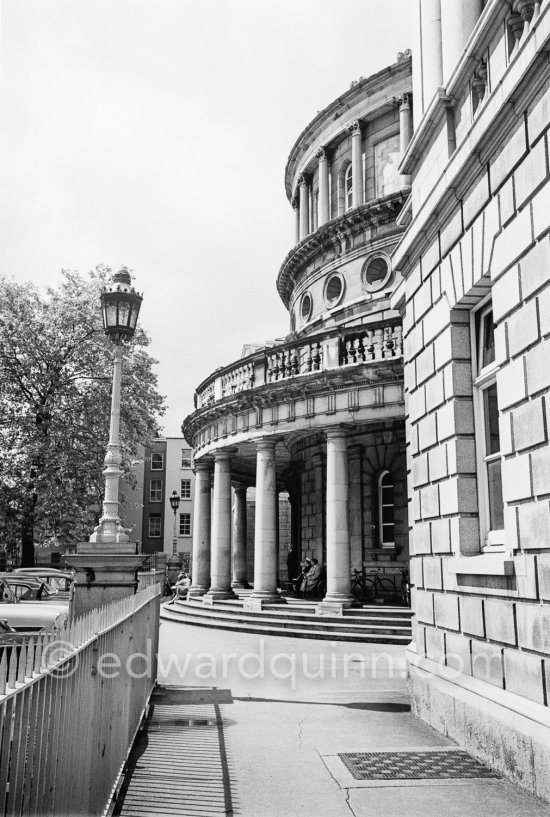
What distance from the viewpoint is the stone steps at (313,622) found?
56.8ft

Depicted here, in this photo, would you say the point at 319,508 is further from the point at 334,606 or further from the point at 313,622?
the point at 313,622

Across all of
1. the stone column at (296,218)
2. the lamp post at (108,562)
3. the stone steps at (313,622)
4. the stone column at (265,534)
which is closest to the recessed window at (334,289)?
the stone column at (296,218)

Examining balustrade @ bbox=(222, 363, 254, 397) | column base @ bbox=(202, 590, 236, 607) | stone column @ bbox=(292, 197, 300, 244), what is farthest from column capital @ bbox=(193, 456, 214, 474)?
stone column @ bbox=(292, 197, 300, 244)

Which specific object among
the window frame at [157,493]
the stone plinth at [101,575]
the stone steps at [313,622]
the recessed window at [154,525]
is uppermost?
the window frame at [157,493]

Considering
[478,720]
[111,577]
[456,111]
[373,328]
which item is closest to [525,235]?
[456,111]

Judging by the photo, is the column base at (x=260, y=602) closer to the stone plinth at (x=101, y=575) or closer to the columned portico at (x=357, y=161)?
the stone plinth at (x=101, y=575)

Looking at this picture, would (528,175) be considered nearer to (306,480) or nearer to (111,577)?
(111,577)

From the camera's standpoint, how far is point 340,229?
26906mm

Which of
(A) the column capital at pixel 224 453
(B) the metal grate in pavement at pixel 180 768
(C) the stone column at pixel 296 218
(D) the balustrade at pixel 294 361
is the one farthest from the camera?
(C) the stone column at pixel 296 218

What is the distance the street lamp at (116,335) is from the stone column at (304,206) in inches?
793

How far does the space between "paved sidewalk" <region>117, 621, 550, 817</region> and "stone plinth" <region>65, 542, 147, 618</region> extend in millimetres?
1750

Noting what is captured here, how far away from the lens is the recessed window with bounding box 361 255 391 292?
A: 25594 mm

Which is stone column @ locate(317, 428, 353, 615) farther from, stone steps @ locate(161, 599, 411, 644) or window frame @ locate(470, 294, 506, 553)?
window frame @ locate(470, 294, 506, 553)

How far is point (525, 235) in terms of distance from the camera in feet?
21.6
